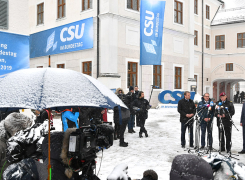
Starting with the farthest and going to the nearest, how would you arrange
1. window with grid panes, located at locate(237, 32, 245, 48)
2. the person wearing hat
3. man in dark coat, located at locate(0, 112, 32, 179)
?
1. window with grid panes, located at locate(237, 32, 245, 48)
2. the person wearing hat
3. man in dark coat, located at locate(0, 112, 32, 179)

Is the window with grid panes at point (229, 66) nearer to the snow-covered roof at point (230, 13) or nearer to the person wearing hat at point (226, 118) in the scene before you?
the snow-covered roof at point (230, 13)

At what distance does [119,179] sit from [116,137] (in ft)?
21.0

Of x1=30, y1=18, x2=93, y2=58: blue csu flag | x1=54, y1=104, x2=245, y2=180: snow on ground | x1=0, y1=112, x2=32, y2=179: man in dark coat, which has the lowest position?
x1=54, y1=104, x2=245, y2=180: snow on ground

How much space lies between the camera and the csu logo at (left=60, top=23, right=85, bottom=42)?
54.9 feet

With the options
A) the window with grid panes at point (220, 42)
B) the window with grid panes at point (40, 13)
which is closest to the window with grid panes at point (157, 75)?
the window with grid panes at point (40, 13)

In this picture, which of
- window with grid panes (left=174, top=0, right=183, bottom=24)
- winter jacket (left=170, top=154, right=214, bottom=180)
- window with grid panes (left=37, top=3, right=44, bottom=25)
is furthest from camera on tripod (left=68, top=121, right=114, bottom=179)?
window with grid panes (left=37, top=3, right=44, bottom=25)

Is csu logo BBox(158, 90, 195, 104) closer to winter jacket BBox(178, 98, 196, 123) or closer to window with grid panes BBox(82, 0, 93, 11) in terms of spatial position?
window with grid panes BBox(82, 0, 93, 11)

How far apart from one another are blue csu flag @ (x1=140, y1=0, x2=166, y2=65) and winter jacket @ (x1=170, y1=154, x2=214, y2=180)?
41.7 feet

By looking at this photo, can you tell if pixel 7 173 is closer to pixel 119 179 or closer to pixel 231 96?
pixel 119 179

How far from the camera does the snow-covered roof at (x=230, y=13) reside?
27.9 meters

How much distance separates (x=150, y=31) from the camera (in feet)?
48.5

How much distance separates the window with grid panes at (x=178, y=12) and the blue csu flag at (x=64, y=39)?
7.62 m

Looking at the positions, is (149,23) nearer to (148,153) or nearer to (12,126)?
(148,153)

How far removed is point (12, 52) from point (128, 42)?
31.6 feet
